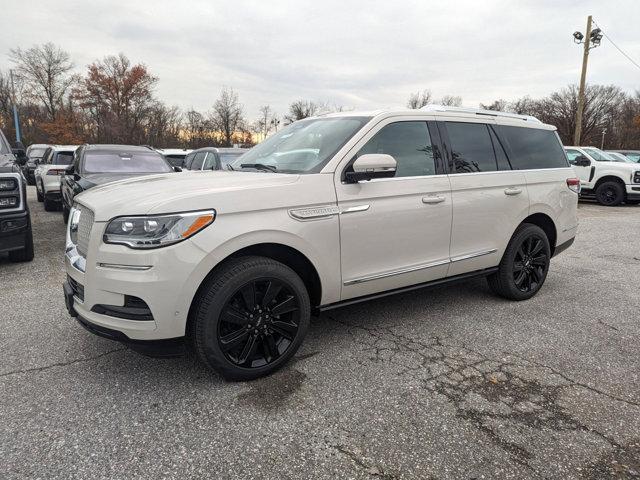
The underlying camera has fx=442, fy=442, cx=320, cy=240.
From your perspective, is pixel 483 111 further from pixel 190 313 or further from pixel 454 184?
pixel 190 313

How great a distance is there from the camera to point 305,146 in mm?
3582

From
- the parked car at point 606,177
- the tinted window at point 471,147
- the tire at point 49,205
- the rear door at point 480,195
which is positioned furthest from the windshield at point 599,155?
the tire at point 49,205

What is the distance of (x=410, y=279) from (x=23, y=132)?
51.9 meters

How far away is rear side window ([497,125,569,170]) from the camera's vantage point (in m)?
4.43

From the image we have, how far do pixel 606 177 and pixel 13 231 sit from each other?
16275 millimetres

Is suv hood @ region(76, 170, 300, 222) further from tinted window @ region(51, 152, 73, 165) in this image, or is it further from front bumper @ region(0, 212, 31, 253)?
tinted window @ region(51, 152, 73, 165)

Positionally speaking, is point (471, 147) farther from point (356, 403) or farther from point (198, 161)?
point (198, 161)

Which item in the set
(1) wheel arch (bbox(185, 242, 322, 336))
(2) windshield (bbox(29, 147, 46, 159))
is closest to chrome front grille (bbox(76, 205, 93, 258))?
(1) wheel arch (bbox(185, 242, 322, 336))

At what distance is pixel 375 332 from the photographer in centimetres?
378

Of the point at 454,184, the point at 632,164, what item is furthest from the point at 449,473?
the point at 632,164

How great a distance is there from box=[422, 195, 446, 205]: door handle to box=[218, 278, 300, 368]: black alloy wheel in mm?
1398

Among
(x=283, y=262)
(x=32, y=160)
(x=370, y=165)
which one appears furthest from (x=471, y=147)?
(x=32, y=160)

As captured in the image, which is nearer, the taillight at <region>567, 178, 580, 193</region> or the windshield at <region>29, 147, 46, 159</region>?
the taillight at <region>567, 178, 580, 193</region>

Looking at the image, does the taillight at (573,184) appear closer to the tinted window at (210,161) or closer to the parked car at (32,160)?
the tinted window at (210,161)
